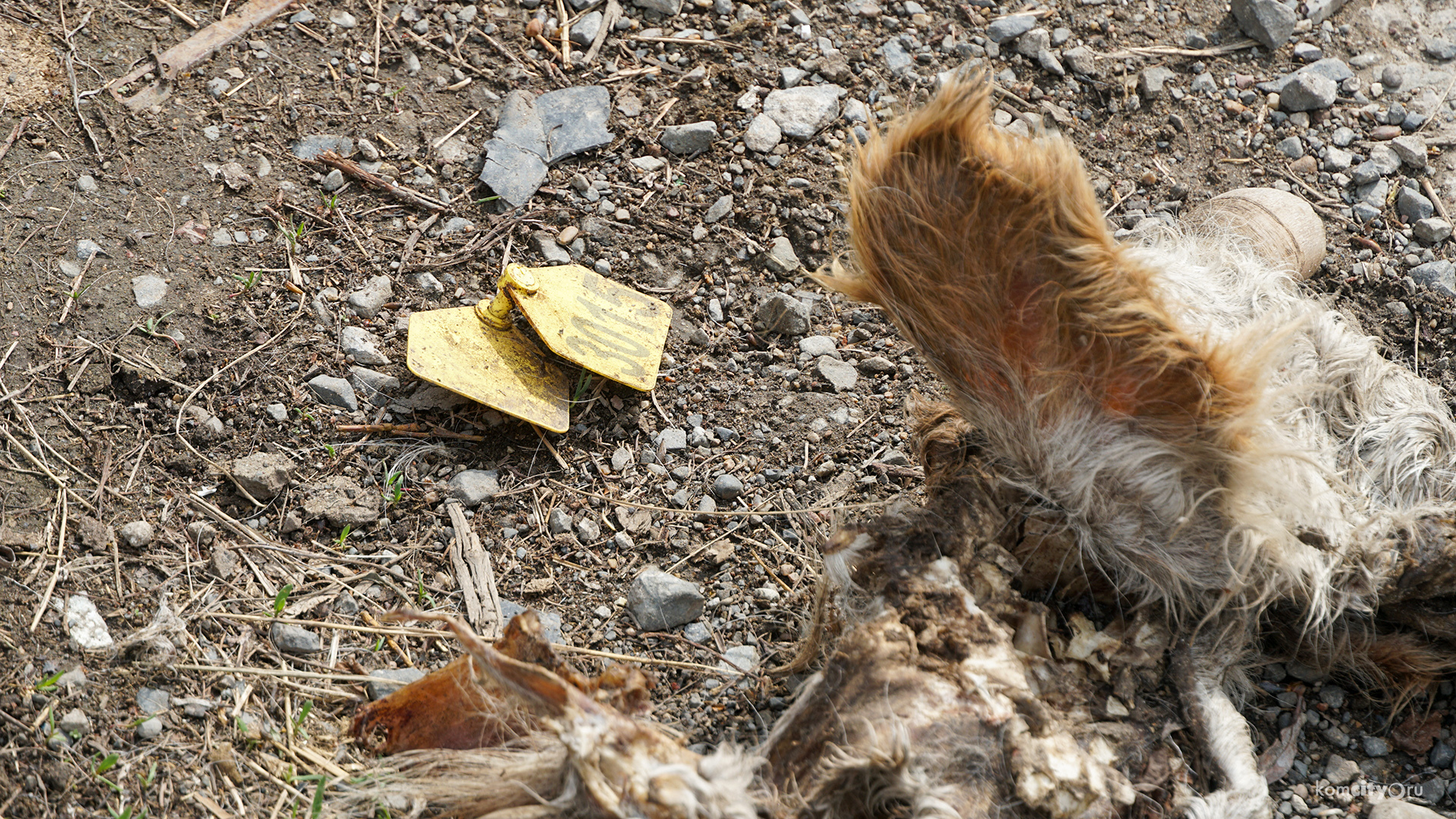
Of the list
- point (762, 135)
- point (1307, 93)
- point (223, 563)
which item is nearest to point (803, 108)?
point (762, 135)

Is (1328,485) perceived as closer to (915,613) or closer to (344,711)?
(915,613)

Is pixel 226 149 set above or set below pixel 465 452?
above

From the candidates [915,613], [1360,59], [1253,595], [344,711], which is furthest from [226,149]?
[1360,59]

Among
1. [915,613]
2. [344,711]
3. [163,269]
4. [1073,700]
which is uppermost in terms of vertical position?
[915,613]

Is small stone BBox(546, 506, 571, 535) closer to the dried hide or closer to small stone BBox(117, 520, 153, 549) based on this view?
the dried hide

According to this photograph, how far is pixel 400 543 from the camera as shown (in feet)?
8.18

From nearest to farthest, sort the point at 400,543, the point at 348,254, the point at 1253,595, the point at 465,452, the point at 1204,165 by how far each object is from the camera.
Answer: the point at 1253,595 < the point at 400,543 < the point at 465,452 < the point at 348,254 < the point at 1204,165

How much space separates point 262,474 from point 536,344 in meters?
0.73

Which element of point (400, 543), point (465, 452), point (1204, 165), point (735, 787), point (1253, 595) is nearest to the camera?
point (735, 787)

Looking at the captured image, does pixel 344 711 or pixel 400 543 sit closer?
pixel 344 711

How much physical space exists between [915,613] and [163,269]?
6.84 feet

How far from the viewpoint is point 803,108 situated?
336 cm

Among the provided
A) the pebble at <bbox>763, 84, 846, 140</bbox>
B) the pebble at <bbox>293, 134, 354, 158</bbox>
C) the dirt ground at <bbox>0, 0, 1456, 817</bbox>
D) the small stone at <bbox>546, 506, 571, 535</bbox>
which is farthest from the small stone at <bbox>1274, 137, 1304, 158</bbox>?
the pebble at <bbox>293, 134, 354, 158</bbox>

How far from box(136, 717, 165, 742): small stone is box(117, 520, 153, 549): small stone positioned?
426 millimetres
